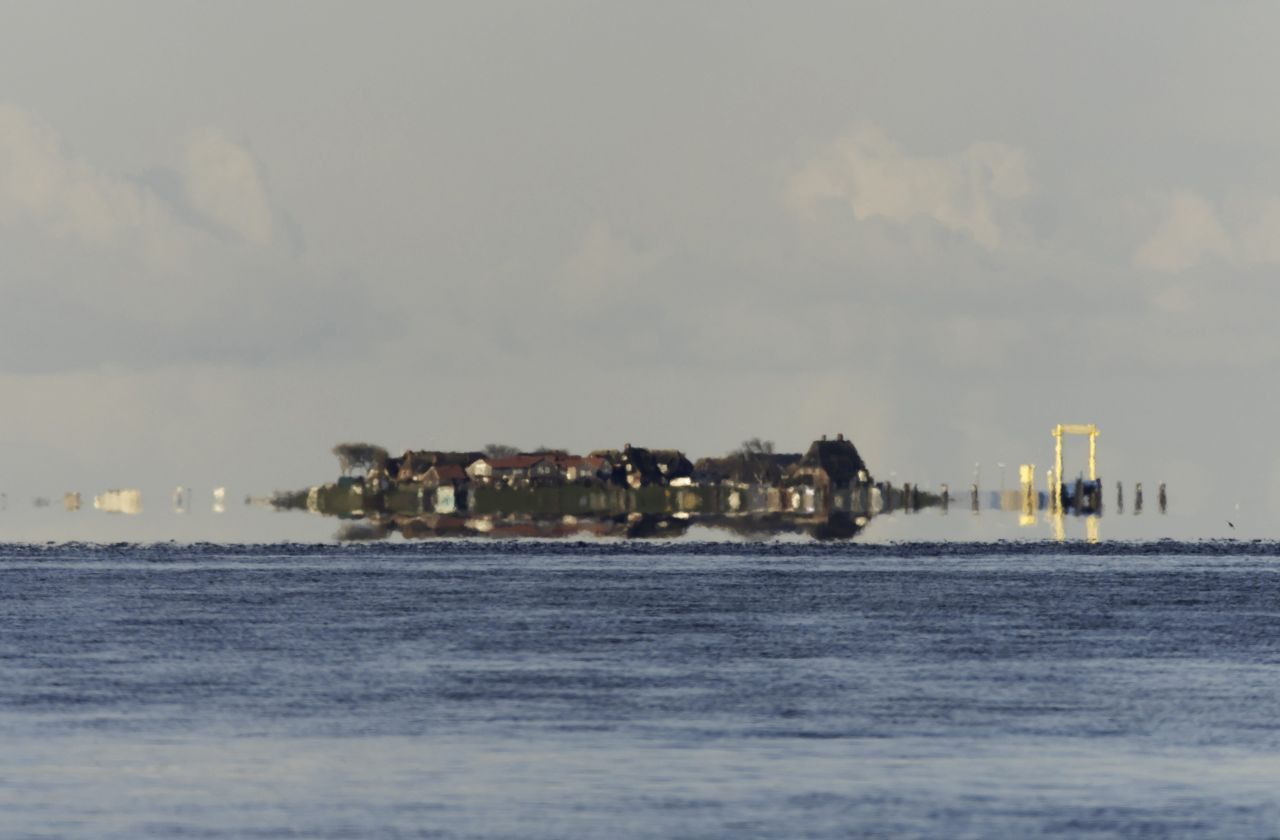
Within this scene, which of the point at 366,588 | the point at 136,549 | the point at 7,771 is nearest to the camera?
the point at 7,771

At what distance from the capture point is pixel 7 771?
33969 mm

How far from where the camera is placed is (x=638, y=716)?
41.3m

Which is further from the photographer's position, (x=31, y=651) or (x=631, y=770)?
(x=31, y=651)

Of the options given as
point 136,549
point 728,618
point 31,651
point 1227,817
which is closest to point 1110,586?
point 728,618

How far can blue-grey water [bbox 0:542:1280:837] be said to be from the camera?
1204 inches

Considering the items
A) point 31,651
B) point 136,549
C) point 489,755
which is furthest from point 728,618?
point 136,549

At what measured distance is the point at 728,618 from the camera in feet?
244

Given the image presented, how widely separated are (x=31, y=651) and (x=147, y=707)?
15.9 meters

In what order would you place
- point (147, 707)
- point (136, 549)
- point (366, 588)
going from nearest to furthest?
point (147, 707) → point (366, 588) → point (136, 549)

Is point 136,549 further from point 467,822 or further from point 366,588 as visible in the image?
point 467,822

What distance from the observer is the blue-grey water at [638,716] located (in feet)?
100

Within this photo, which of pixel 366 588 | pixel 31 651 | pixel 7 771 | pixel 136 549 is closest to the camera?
pixel 7 771

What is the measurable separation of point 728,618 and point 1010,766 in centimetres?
3968

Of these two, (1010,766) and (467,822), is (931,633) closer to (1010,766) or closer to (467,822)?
(1010,766)
